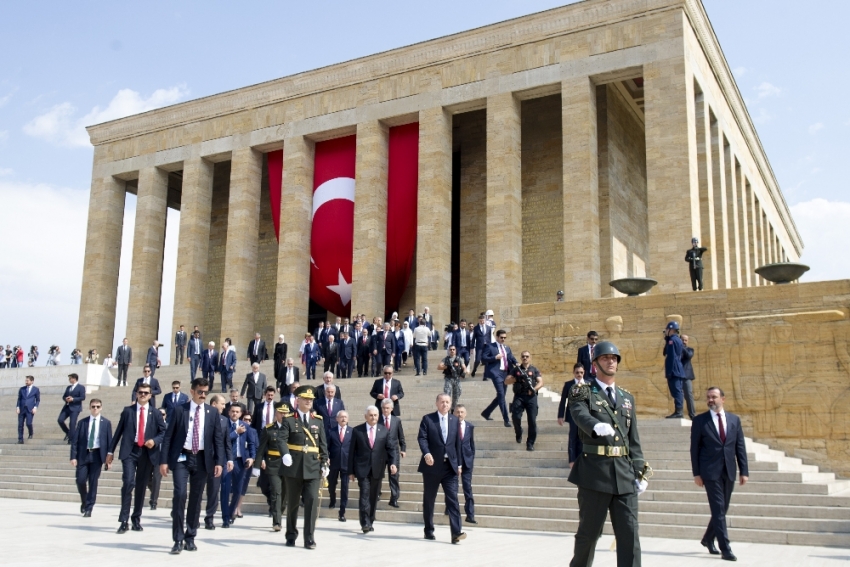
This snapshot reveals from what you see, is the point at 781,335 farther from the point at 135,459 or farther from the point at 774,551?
the point at 135,459

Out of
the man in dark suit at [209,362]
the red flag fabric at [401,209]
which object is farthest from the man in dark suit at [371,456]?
the red flag fabric at [401,209]

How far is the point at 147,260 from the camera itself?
27.9 metres

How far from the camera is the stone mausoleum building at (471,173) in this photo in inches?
833

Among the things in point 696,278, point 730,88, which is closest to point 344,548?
point 696,278

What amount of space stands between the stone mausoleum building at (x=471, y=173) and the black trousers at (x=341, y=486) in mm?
12348

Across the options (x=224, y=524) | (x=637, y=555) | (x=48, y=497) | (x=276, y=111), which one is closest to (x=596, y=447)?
(x=637, y=555)

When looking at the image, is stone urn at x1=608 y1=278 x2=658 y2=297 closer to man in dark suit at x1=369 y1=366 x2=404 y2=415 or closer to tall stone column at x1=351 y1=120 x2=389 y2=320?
man in dark suit at x1=369 y1=366 x2=404 y2=415

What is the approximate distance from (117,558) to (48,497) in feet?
20.7

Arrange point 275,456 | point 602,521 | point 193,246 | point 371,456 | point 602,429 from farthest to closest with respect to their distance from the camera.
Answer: point 193,246 < point 371,456 < point 275,456 < point 602,521 < point 602,429

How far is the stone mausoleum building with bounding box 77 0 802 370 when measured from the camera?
69.4ft

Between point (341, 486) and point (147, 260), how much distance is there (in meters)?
20.8

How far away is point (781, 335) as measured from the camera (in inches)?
489

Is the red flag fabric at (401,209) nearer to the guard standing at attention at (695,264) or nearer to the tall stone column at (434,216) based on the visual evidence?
the tall stone column at (434,216)

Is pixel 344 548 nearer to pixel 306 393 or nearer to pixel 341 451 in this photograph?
pixel 306 393
